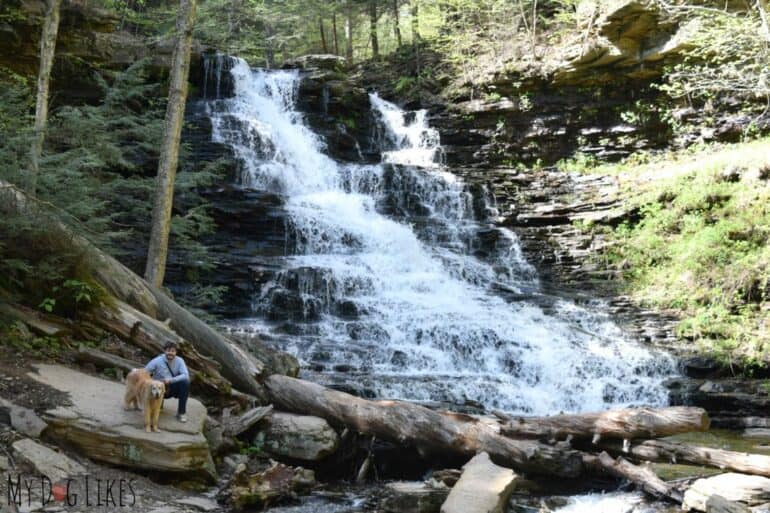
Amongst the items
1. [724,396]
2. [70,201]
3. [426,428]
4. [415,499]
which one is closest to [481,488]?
[415,499]

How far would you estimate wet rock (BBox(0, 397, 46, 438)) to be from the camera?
5.51 metres

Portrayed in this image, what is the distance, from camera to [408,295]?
15.5 m

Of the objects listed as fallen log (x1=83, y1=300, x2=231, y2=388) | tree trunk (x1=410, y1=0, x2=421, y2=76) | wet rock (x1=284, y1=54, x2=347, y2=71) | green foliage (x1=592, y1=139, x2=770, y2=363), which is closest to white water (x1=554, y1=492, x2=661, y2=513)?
fallen log (x1=83, y1=300, x2=231, y2=388)

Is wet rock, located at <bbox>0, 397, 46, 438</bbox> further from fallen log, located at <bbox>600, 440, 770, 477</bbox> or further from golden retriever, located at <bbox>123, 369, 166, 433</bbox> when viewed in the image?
fallen log, located at <bbox>600, 440, 770, 477</bbox>

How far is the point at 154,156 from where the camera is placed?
16516 mm

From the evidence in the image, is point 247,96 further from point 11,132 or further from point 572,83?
point 11,132

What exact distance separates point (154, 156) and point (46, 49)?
5847mm

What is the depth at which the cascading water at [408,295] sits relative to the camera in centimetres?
1204

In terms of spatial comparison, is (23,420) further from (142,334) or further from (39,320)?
(142,334)

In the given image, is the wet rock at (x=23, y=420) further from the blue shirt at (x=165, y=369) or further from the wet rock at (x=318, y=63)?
the wet rock at (x=318, y=63)

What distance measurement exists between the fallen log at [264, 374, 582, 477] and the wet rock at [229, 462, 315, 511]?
1225 mm

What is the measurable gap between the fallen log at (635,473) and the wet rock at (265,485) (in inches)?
136

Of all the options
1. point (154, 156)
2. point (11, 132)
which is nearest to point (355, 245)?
point (154, 156)

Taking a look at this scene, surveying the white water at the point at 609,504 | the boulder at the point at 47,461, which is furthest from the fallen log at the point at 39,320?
the white water at the point at 609,504
